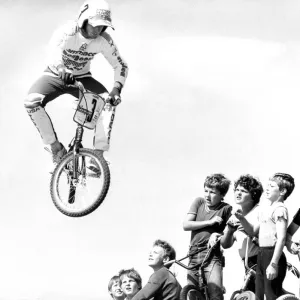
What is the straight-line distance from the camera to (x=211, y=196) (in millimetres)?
11469

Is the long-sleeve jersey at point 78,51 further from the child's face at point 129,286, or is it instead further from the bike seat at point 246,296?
the bike seat at point 246,296

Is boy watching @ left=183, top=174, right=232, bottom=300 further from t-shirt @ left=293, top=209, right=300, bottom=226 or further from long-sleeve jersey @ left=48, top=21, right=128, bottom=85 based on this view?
long-sleeve jersey @ left=48, top=21, right=128, bottom=85

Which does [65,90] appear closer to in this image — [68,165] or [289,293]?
[68,165]

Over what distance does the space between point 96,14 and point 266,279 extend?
475 centimetres

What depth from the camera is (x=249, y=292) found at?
1075cm

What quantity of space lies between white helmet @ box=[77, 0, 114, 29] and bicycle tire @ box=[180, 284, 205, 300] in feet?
13.5

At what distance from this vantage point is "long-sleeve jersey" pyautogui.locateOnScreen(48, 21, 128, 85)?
13172 mm

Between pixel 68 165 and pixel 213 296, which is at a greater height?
pixel 68 165

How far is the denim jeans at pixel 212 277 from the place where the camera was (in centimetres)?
1105

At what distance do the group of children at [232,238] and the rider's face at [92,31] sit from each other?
3134 mm

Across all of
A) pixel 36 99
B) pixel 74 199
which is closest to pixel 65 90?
pixel 36 99

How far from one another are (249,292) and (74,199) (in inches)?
142

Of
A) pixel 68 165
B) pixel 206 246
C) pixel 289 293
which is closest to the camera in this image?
pixel 289 293

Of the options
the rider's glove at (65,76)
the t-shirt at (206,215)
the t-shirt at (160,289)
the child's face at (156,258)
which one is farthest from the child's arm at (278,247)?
the rider's glove at (65,76)
